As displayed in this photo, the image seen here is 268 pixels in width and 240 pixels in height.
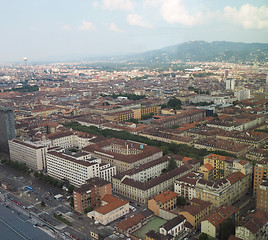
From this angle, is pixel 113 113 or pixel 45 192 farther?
pixel 113 113

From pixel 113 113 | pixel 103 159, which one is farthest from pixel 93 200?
pixel 113 113

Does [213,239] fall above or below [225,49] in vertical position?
below

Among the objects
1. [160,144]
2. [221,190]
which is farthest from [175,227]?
[160,144]

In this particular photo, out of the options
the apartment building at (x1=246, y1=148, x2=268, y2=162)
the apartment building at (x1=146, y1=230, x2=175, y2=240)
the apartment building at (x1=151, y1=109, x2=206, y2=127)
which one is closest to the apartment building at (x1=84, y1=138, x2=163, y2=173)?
the apartment building at (x1=246, y1=148, x2=268, y2=162)

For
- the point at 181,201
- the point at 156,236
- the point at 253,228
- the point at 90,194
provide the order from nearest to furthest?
the point at 253,228, the point at 156,236, the point at 181,201, the point at 90,194

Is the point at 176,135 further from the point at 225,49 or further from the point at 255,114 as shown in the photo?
the point at 225,49

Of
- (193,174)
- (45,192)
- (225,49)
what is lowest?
(45,192)

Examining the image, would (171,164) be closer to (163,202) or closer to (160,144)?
(163,202)
